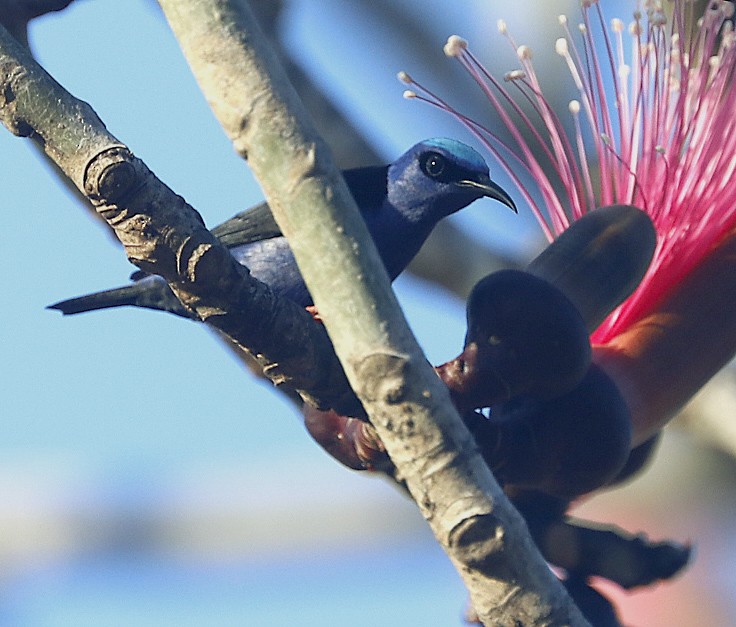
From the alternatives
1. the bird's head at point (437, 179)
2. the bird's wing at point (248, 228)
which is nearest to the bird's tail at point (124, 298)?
the bird's wing at point (248, 228)

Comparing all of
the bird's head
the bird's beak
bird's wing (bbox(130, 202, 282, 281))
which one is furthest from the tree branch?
bird's wing (bbox(130, 202, 282, 281))

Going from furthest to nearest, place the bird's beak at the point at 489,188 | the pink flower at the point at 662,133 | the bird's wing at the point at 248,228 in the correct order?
the bird's wing at the point at 248,228 < the bird's beak at the point at 489,188 < the pink flower at the point at 662,133

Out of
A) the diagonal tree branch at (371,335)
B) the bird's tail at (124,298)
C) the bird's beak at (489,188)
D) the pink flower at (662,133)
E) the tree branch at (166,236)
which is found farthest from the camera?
the bird's tail at (124,298)

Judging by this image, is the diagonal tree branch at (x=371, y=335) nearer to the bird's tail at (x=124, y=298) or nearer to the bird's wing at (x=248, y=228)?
the bird's tail at (x=124, y=298)

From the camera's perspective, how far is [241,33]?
1459mm

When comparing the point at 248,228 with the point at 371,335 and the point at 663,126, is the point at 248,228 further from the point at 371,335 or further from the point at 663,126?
the point at 371,335

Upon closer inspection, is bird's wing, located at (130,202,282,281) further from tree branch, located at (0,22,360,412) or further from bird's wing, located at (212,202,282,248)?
tree branch, located at (0,22,360,412)

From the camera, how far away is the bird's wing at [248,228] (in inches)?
148

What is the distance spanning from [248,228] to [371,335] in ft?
8.10

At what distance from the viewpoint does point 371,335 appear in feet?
4.54

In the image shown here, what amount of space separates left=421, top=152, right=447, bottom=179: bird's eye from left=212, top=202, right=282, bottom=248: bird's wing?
1.56 ft

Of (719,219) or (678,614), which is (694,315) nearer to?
(719,219)

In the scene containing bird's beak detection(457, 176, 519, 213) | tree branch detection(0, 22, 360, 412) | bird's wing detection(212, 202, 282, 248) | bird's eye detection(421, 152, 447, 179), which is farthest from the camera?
bird's wing detection(212, 202, 282, 248)

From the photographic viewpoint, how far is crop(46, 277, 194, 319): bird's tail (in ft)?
11.1
